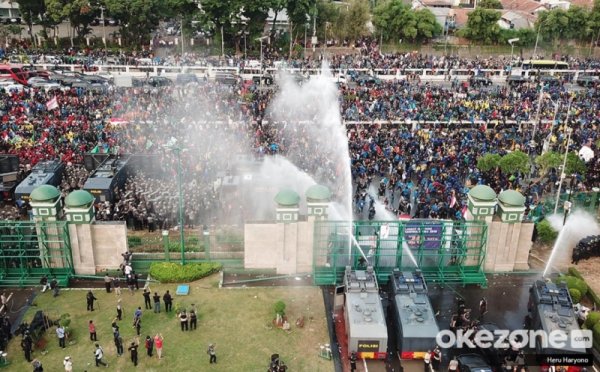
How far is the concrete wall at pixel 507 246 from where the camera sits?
30656mm

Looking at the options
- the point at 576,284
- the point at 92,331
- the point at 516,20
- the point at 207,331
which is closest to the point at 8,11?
the point at 516,20

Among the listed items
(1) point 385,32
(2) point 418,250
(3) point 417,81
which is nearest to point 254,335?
(2) point 418,250

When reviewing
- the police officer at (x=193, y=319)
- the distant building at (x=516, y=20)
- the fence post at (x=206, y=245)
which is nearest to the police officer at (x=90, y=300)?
the police officer at (x=193, y=319)

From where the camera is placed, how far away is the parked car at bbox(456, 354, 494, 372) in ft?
74.2

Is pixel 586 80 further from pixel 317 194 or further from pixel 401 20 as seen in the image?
pixel 317 194

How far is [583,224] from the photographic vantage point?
36281 millimetres

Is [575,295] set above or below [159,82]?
below

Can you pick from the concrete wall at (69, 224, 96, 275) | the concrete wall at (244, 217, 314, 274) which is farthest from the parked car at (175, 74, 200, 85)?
the concrete wall at (244, 217, 314, 274)

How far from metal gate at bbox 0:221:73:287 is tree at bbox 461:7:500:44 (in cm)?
7372

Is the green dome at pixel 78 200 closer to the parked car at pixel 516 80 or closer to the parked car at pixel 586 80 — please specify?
the parked car at pixel 516 80

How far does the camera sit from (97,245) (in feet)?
98.1

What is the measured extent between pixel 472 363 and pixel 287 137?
27.2m

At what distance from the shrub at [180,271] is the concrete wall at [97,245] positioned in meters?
1.98

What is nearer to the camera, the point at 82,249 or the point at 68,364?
the point at 68,364
